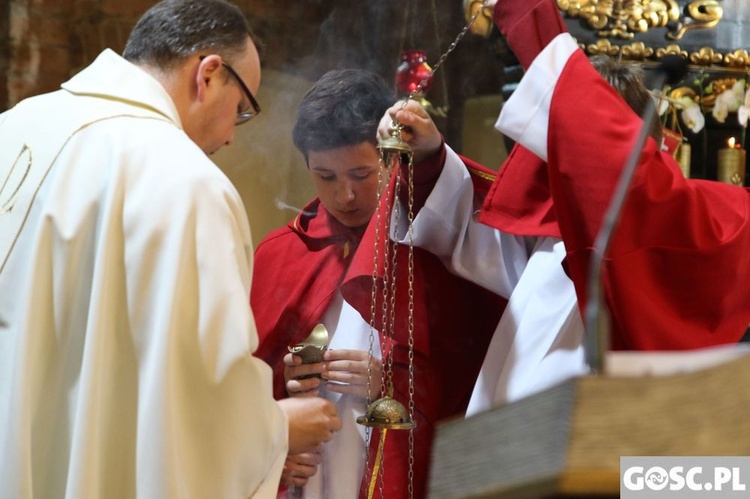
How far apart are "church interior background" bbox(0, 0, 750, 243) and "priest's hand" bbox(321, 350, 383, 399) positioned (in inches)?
47.9

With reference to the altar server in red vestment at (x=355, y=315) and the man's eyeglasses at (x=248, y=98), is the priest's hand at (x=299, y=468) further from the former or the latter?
the man's eyeglasses at (x=248, y=98)

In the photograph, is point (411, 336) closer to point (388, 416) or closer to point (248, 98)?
point (388, 416)

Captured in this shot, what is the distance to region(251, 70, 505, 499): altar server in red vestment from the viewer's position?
291cm

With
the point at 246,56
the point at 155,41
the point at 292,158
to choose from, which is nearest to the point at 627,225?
the point at 246,56

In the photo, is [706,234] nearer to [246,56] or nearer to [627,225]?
[627,225]

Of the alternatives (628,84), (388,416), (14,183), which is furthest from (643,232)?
(14,183)

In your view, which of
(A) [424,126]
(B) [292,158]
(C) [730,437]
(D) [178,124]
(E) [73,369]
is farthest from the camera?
(B) [292,158]

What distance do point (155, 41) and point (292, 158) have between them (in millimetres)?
1591

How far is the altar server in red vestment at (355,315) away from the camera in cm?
291

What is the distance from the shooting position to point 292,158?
4.10m

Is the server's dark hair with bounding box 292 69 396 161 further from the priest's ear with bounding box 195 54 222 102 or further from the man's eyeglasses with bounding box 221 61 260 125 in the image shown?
the priest's ear with bounding box 195 54 222 102

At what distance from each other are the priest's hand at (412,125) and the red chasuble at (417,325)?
9 centimetres

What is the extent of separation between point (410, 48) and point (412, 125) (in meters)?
1.90

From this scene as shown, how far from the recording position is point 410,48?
4.46 metres
